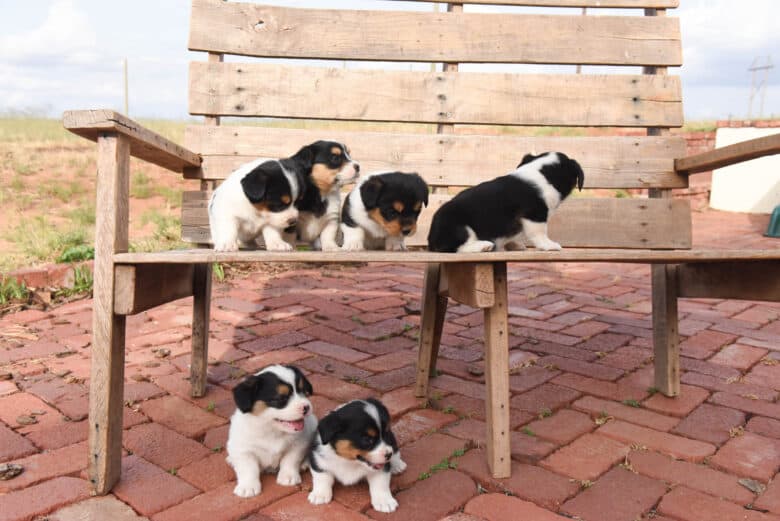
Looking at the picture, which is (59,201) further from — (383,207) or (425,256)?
(425,256)

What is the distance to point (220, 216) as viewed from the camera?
8.59 ft

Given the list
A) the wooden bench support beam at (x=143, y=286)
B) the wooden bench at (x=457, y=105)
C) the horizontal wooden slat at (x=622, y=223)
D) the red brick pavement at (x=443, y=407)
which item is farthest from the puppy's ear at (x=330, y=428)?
the horizontal wooden slat at (x=622, y=223)

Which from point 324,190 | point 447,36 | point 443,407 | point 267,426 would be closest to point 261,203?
point 324,190

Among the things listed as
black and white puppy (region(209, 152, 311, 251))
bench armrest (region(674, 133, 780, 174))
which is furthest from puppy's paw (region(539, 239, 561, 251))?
black and white puppy (region(209, 152, 311, 251))

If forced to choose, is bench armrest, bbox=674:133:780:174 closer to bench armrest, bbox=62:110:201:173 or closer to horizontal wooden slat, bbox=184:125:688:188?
horizontal wooden slat, bbox=184:125:688:188

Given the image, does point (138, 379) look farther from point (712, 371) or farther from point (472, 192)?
point (712, 371)

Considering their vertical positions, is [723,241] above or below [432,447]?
above

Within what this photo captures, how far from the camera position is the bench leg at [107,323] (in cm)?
228

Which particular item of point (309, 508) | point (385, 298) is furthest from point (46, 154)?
point (309, 508)

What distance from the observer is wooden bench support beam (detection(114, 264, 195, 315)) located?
2281 millimetres

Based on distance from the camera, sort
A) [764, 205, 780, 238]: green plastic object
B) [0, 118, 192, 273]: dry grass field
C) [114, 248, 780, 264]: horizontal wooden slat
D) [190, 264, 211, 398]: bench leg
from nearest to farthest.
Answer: [114, 248, 780, 264]: horizontal wooden slat
[190, 264, 211, 398]: bench leg
[0, 118, 192, 273]: dry grass field
[764, 205, 780, 238]: green plastic object

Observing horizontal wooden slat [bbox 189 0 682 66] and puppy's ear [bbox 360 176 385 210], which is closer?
puppy's ear [bbox 360 176 385 210]

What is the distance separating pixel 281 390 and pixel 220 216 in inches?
30.1

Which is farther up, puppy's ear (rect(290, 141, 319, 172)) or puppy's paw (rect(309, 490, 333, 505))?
puppy's ear (rect(290, 141, 319, 172))
